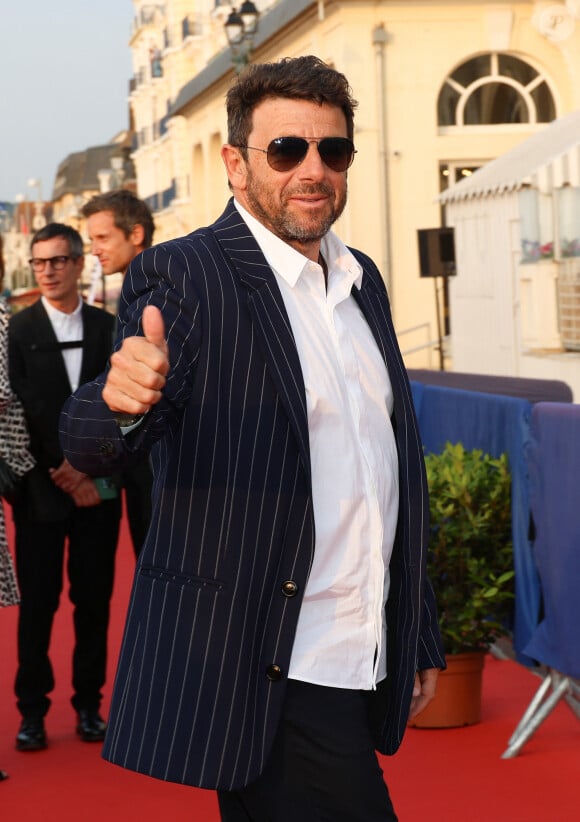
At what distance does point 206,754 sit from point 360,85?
2449 centimetres

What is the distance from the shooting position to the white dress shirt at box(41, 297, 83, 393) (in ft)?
22.2

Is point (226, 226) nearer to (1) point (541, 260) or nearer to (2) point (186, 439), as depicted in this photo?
(2) point (186, 439)

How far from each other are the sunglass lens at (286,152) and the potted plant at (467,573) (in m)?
3.52

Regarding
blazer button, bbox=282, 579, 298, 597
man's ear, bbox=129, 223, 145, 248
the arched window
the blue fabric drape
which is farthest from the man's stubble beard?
the arched window

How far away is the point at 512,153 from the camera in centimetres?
1981

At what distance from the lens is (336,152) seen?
3.32 meters

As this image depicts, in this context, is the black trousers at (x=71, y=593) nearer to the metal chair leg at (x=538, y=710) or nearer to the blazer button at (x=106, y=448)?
the metal chair leg at (x=538, y=710)

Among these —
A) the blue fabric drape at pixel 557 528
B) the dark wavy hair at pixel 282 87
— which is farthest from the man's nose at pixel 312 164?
the blue fabric drape at pixel 557 528

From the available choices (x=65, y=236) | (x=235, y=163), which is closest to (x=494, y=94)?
(x=65, y=236)

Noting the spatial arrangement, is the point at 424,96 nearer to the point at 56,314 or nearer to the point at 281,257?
the point at 56,314

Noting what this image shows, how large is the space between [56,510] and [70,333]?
2.63 feet

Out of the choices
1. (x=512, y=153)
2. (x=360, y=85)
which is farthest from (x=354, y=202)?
(x=512, y=153)

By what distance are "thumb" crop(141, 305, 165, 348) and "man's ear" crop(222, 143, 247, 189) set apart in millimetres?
715

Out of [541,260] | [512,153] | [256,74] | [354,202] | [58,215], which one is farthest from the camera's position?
[58,215]
